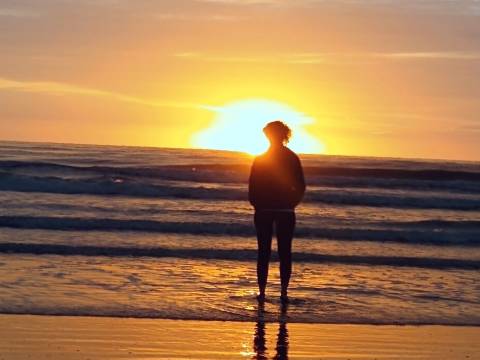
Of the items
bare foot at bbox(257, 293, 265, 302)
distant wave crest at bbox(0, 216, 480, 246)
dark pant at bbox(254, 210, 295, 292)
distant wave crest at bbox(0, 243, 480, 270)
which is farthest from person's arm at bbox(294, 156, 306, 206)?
distant wave crest at bbox(0, 216, 480, 246)

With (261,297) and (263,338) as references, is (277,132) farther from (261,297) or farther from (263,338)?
(263,338)

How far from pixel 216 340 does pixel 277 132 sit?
2.53 meters

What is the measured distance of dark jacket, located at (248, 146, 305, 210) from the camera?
9211mm

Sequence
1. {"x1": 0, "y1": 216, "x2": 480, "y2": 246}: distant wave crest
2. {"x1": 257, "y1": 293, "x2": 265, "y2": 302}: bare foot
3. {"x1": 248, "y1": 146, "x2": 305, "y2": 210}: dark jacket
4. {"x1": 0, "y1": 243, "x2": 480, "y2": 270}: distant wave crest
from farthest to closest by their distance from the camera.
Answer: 1. {"x1": 0, "y1": 216, "x2": 480, "y2": 246}: distant wave crest
2. {"x1": 0, "y1": 243, "x2": 480, "y2": 270}: distant wave crest
3. {"x1": 257, "y1": 293, "x2": 265, "y2": 302}: bare foot
4. {"x1": 248, "y1": 146, "x2": 305, "y2": 210}: dark jacket

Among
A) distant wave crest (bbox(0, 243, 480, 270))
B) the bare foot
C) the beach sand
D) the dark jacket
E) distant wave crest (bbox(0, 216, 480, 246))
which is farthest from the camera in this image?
distant wave crest (bbox(0, 216, 480, 246))

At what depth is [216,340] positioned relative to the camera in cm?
749

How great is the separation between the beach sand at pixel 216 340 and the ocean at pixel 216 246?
0.36 meters

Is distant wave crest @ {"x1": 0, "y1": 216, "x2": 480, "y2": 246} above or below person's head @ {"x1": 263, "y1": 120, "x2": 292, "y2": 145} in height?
below

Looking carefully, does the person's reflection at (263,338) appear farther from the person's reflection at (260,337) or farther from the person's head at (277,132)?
the person's head at (277,132)

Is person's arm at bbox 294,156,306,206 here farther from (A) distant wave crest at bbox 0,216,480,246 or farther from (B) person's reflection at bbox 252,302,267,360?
(A) distant wave crest at bbox 0,216,480,246

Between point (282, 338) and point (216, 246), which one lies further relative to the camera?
point (216, 246)

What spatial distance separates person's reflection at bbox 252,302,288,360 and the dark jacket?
3.38ft

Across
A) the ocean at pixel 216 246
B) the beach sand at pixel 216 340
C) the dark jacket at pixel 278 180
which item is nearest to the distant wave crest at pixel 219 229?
the ocean at pixel 216 246

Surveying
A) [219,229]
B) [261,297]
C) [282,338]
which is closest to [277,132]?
[261,297]
